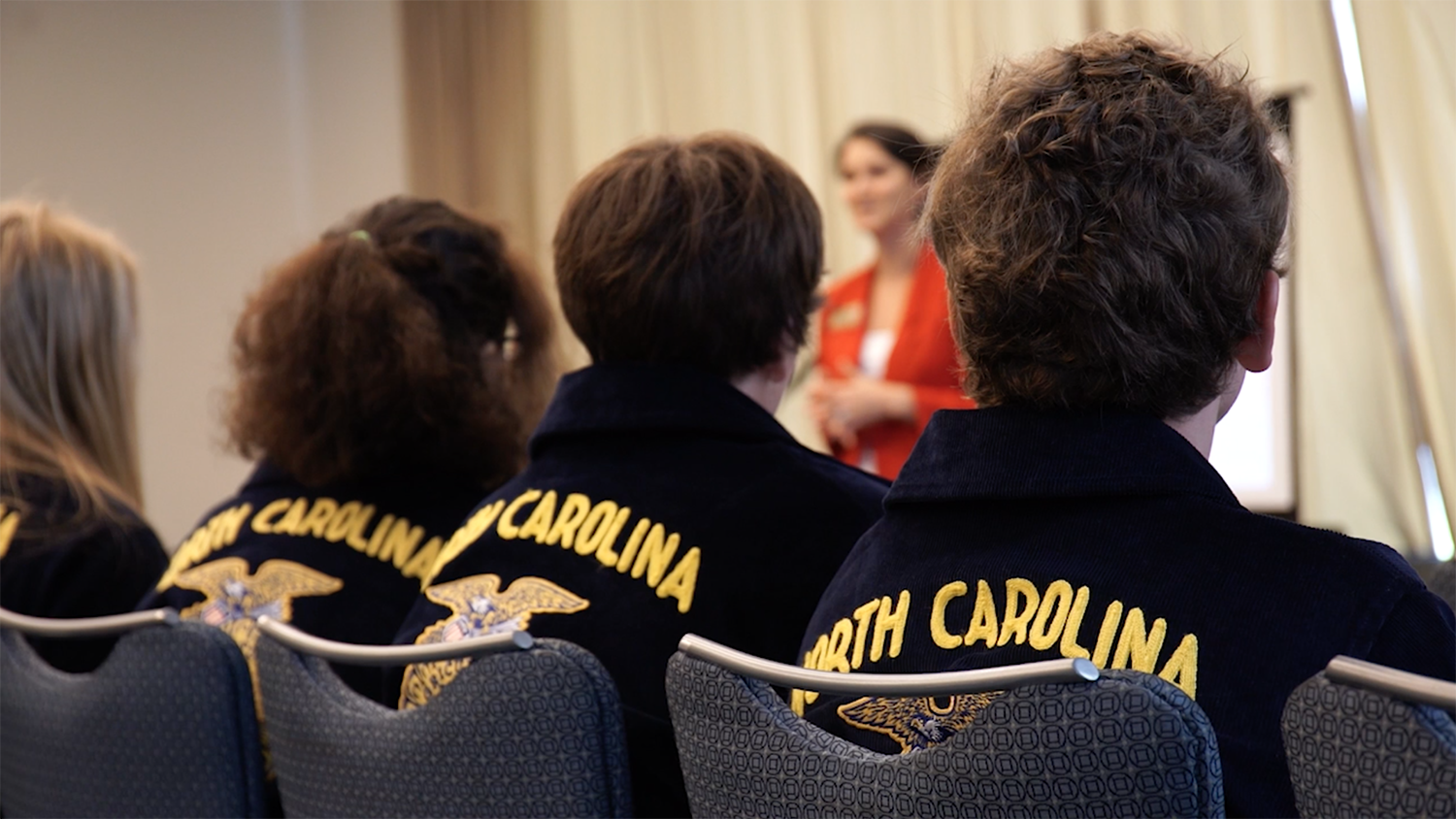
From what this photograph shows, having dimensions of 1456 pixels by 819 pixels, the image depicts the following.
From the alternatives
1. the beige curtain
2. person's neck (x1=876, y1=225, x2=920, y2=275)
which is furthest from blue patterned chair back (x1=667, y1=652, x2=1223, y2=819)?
person's neck (x1=876, y1=225, x2=920, y2=275)

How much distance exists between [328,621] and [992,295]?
890mm

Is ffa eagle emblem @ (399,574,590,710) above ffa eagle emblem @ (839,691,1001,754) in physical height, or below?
below

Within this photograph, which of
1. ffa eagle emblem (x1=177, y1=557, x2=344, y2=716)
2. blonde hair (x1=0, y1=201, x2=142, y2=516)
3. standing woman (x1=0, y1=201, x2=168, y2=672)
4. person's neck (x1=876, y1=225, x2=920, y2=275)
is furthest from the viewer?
person's neck (x1=876, y1=225, x2=920, y2=275)

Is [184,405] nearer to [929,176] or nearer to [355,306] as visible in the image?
[355,306]

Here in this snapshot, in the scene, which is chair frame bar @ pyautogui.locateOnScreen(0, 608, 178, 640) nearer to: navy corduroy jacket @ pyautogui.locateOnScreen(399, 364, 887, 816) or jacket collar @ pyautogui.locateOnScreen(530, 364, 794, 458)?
navy corduroy jacket @ pyautogui.locateOnScreen(399, 364, 887, 816)

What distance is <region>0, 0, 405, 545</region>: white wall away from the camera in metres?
4.47

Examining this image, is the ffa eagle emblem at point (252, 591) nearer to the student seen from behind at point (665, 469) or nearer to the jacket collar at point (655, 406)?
the student seen from behind at point (665, 469)

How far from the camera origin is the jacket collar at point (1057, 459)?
0.77m

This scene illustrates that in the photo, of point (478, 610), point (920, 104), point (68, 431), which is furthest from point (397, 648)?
point (920, 104)

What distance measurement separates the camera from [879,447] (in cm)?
303

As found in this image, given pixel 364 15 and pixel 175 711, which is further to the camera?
pixel 364 15

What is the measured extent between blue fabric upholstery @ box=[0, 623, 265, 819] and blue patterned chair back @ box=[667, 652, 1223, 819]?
0.58 metres

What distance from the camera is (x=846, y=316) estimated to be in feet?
10.5

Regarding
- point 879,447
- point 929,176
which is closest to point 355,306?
point 929,176
